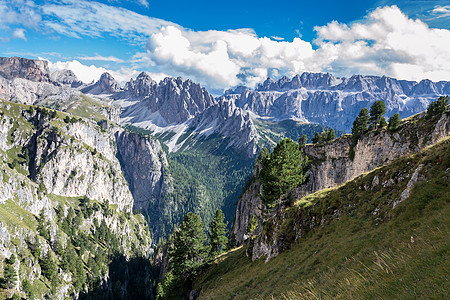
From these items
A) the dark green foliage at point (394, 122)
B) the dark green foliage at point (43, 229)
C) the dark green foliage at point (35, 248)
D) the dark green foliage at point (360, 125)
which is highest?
the dark green foliage at point (43, 229)

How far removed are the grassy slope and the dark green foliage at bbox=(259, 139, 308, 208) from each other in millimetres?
9786

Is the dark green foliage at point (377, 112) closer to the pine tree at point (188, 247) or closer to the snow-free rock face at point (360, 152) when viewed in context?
the snow-free rock face at point (360, 152)

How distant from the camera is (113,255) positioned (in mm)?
185250

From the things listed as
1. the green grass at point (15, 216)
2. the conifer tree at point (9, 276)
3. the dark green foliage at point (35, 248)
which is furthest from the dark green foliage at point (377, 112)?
the dark green foliage at point (35, 248)

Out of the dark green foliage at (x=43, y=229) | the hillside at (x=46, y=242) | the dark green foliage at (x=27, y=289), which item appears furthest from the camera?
the dark green foliage at (x=43, y=229)

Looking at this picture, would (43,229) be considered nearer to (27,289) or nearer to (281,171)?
(27,289)

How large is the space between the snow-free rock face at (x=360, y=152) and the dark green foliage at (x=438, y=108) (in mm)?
1508

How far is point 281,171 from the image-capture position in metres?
43.4

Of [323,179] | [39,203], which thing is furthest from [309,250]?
[39,203]

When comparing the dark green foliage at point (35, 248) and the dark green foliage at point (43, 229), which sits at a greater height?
the dark green foliage at point (43, 229)

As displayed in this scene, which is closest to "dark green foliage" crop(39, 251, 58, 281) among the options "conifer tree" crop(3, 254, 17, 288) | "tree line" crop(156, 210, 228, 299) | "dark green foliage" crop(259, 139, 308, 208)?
"conifer tree" crop(3, 254, 17, 288)

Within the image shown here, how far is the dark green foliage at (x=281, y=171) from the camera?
4341 cm

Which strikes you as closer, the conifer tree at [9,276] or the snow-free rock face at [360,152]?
the snow-free rock face at [360,152]

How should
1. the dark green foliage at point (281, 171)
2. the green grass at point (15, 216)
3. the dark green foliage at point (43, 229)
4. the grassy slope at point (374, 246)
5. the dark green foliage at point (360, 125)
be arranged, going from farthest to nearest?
1. the dark green foliage at point (43, 229)
2. the green grass at point (15, 216)
3. the dark green foliage at point (360, 125)
4. the dark green foliage at point (281, 171)
5. the grassy slope at point (374, 246)
